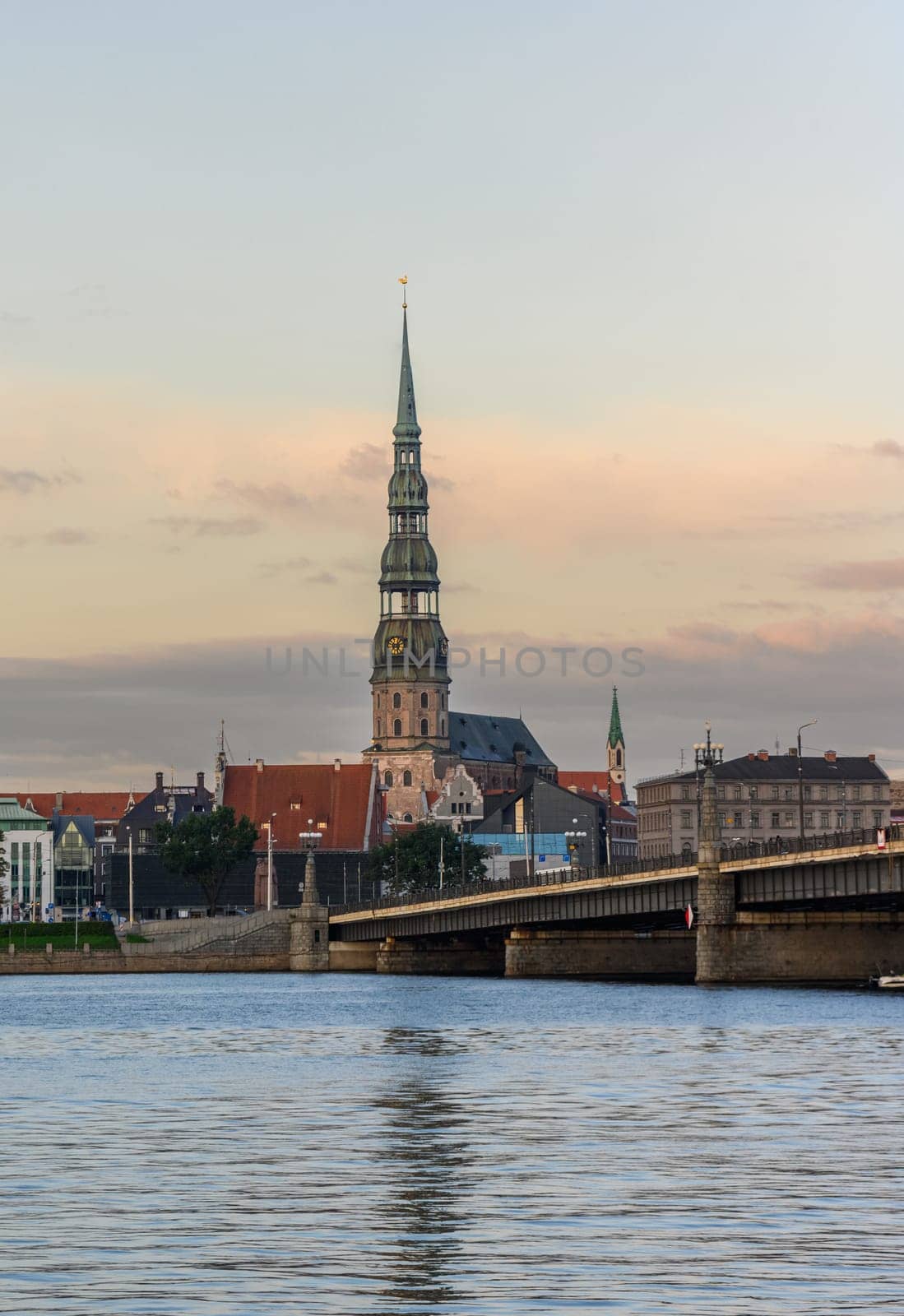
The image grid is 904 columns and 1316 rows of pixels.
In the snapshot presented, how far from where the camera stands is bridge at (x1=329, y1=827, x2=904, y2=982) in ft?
403

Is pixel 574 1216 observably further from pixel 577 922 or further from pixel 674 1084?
pixel 577 922

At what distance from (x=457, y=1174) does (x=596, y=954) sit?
411ft

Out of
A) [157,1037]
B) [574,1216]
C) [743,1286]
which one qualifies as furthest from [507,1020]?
[743,1286]

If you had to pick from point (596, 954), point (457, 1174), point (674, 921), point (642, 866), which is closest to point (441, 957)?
point (596, 954)

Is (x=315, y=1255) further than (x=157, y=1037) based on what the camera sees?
No

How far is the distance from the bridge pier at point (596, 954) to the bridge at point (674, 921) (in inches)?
4.4

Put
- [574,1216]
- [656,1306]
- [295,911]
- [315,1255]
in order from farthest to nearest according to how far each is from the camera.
A: [295,911], [574,1216], [315,1255], [656,1306]

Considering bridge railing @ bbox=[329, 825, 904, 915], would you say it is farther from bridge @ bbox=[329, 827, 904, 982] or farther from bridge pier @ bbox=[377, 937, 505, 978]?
bridge pier @ bbox=[377, 937, 505, 978]

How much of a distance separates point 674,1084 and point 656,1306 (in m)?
36.4

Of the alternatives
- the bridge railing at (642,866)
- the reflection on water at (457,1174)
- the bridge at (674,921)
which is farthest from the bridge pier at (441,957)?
the reflection on water at (457,1174)

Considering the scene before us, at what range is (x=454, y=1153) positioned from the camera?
46594 millimetres

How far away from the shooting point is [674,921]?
158125 millimetres

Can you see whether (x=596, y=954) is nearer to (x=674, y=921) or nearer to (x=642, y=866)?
(x=674, y=921)

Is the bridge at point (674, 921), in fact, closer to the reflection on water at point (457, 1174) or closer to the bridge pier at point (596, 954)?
the bridge pier at point (596, 954)
